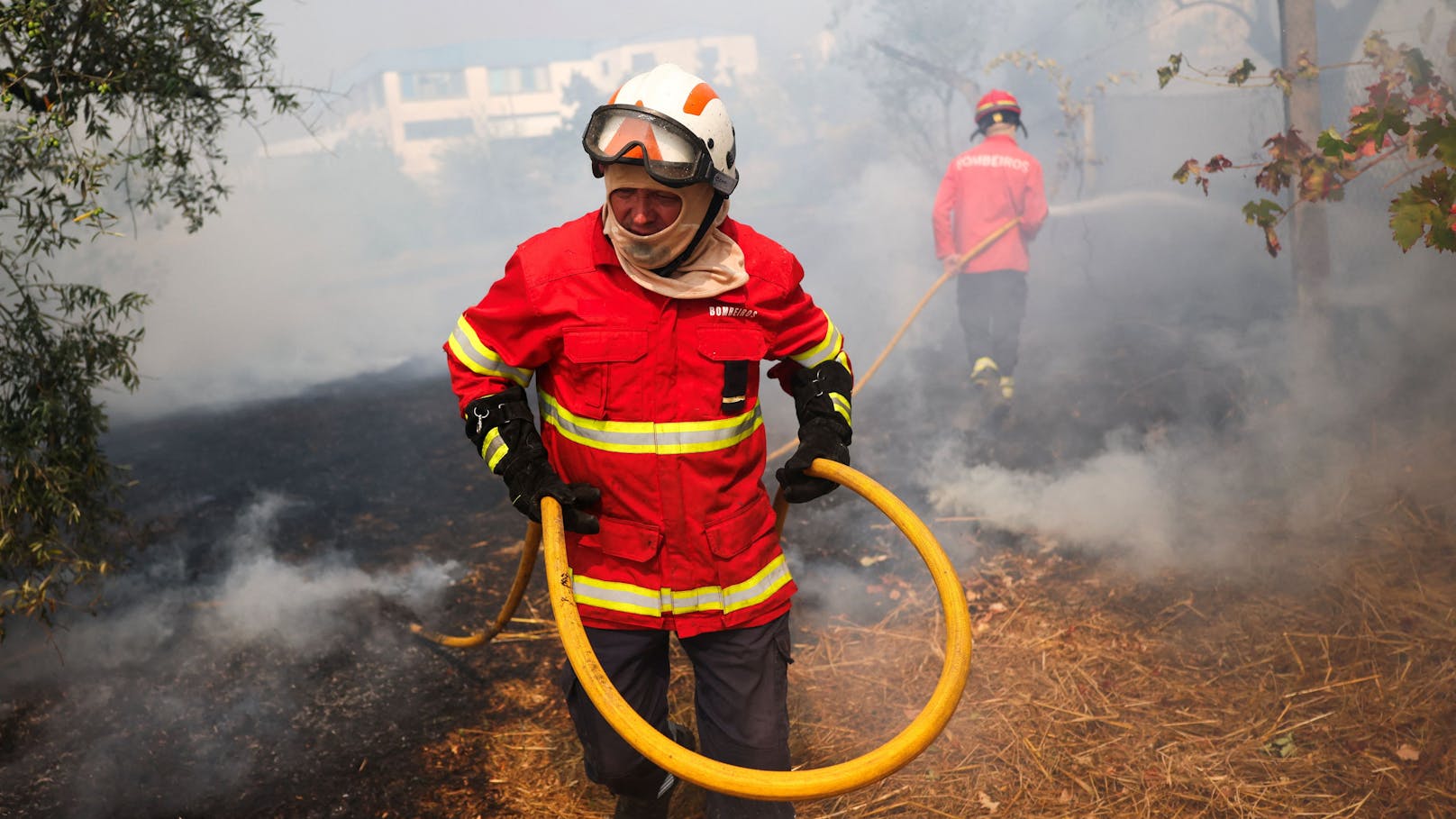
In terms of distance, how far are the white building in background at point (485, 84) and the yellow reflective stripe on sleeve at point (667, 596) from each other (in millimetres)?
14192

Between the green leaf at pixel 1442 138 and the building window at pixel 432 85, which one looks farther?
the building window at pixel 432 85

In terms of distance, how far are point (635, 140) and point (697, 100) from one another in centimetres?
22

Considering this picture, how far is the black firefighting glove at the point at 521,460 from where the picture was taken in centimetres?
273

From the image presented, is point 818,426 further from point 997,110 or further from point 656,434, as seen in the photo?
point 997,110

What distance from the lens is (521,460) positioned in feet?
9.16

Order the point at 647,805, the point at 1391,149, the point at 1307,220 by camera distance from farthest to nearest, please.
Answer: the point at 1307,220 < the point at 1391,149 < the point at 647,805

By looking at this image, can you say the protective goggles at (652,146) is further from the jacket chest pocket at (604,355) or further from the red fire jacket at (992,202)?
the red fire jacket at (992,202)

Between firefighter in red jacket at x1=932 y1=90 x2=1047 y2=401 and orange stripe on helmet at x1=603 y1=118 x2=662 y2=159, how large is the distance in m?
5.31

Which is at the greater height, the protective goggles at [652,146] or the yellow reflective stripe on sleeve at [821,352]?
the protective goggles at [652,146]

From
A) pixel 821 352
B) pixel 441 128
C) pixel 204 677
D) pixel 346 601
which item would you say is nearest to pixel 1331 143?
pixel 821 352

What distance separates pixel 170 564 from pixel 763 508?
4400 millimetres

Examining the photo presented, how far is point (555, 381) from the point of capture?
2822 mm

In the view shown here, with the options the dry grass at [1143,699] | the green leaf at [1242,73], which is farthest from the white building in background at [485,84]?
the dry grass at [1143,699]

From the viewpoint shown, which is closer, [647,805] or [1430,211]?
[647,805]
